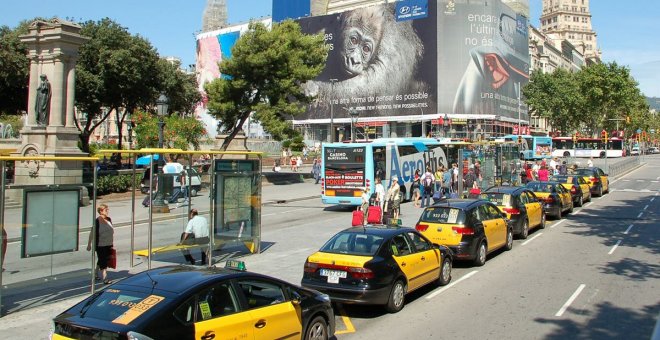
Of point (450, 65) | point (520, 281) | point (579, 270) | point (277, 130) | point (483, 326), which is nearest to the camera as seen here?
point (483, 326)

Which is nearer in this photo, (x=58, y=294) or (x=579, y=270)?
(x=58, y=294)

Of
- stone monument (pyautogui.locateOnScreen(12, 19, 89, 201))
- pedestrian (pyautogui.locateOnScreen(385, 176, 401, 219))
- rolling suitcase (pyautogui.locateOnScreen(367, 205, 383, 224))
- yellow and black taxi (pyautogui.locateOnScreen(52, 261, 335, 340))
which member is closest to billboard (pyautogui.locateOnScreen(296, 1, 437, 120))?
stone monument (pyautogui.locateOnScreen(12, 19, 89, 201))

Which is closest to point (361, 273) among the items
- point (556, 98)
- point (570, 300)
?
point (570, 300)

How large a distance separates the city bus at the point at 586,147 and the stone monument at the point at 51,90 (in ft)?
241

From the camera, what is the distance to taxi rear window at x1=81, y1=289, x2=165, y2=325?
5.51 m

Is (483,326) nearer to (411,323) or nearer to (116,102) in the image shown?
(411,323)

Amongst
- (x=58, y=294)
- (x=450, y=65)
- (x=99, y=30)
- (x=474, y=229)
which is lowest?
(x=58, y=294)

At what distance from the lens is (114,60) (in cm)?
4194

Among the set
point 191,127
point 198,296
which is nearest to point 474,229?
point 198,296

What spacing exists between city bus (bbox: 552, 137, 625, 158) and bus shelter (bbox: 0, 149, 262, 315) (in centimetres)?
7876

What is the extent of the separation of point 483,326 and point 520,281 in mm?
3672

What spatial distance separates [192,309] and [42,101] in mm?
25206

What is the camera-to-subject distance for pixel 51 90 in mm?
27578

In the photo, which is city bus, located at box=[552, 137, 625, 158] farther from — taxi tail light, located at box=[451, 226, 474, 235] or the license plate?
the license plate
